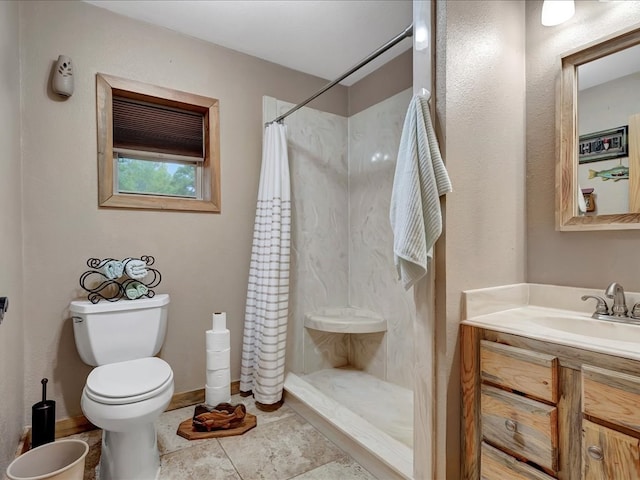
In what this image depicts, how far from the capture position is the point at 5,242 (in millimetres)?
1491

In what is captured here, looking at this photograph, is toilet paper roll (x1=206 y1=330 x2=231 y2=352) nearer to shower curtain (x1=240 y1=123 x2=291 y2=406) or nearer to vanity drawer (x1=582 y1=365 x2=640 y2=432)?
shower curtain (x1=240 y1=123 x2=291 y2=406)

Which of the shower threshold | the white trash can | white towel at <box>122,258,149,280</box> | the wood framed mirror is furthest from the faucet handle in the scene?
white towel at <box>122,258,149,280</box>

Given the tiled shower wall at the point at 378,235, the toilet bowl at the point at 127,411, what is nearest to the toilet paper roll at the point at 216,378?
the toilet bowl at the point at 127,411

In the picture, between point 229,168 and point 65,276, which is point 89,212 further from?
point 229,168

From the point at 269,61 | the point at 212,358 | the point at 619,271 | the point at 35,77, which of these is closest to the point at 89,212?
the point at 35,77

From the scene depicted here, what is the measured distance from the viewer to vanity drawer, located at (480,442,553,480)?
46.0 inches

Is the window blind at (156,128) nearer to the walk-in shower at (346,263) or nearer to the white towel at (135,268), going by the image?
the walk-in shower at (346,263)

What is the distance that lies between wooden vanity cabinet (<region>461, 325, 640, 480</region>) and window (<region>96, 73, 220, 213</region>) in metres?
1.85

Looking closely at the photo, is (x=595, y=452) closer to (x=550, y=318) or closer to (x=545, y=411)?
(x=545, y=411)

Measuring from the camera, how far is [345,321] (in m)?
2.53

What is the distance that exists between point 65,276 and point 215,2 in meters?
1.73

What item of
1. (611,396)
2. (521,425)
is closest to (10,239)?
(521,425)

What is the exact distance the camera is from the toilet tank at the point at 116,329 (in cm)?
177

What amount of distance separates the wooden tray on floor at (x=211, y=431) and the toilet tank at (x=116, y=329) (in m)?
0.46
